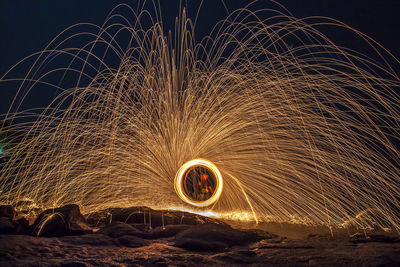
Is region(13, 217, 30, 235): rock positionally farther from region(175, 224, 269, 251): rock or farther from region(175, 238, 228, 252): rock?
region(175, 238, 228, 252): rock

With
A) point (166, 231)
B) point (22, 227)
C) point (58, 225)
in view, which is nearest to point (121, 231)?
point (166, 231)

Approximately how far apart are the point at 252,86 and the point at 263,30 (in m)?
1.78

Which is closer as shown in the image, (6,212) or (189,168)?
(6,212)

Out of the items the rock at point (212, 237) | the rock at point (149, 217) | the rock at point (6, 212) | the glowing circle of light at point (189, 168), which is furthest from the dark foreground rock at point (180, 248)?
the glowing circle of light at point (189, 168)

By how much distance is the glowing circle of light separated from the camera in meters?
10.9

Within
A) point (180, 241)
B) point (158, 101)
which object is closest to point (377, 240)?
point (180, 241)

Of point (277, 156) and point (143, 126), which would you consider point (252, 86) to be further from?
point (143, 126)

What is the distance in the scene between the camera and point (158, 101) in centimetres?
1132

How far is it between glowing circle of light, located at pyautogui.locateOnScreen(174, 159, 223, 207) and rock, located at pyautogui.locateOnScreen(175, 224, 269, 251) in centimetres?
375

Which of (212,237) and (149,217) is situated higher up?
(149,217)

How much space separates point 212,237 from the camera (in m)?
6.64

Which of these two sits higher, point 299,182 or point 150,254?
point 299,182

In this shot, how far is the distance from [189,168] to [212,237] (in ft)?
15.8

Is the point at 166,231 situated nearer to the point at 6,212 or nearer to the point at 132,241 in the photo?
the point at 132,241
